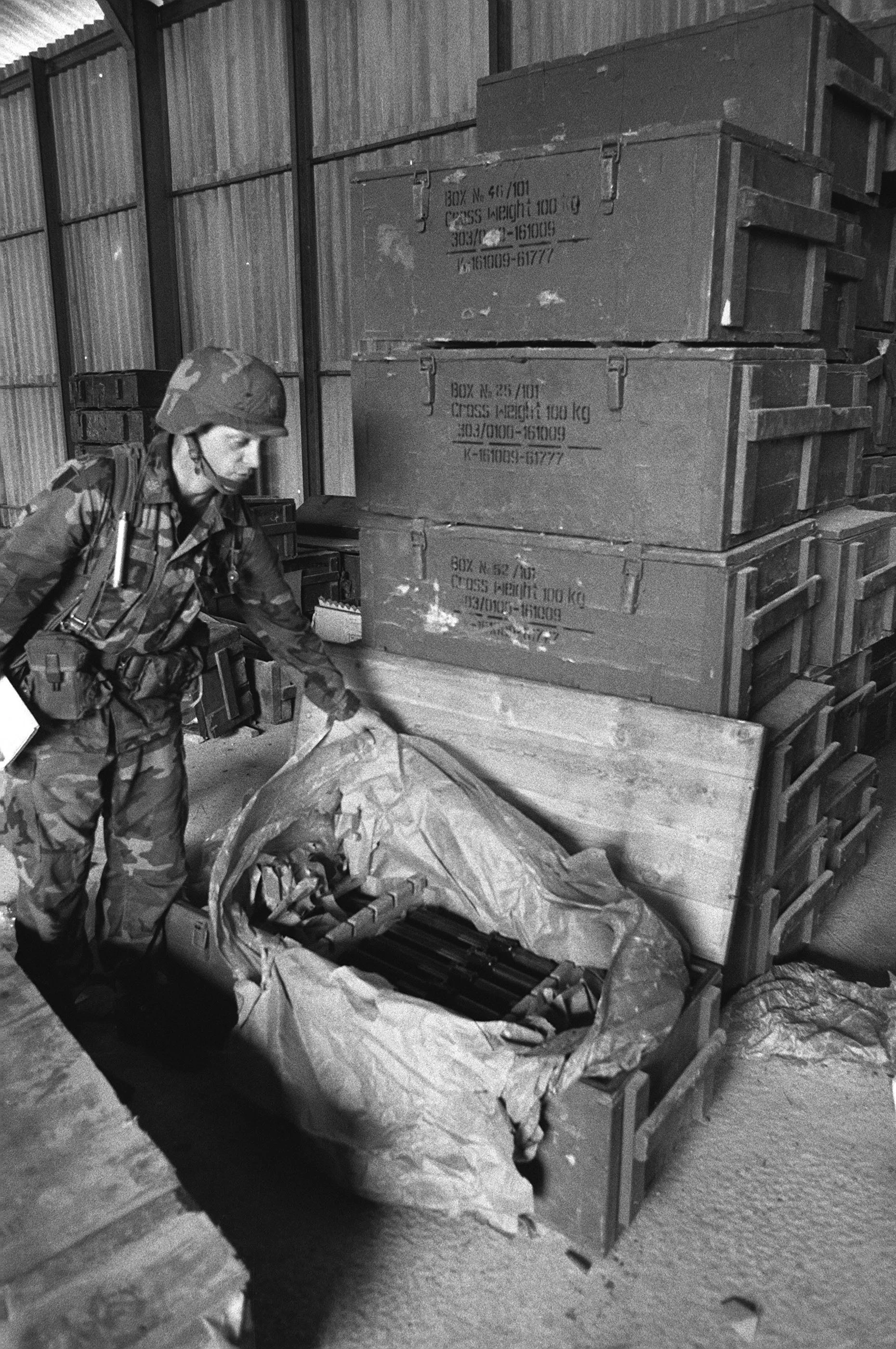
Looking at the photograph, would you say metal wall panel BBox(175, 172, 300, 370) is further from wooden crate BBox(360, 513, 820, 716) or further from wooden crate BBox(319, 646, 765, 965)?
wooden crate BBox(319, 646, 765, 965)

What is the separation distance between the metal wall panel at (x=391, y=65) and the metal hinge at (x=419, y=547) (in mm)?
5238

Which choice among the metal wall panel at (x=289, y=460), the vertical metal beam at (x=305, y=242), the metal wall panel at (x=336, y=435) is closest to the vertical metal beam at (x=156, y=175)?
the metal wall panel at (x=289, y=460)

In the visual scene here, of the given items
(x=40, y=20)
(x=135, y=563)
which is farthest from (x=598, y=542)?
(x=40, y=20)

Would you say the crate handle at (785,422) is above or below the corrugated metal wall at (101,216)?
below

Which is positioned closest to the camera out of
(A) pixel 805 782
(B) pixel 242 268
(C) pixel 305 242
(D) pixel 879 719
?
(A) pixel 805 782

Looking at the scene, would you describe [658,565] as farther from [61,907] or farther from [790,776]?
[61,907]

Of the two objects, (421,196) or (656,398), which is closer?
(656,398)

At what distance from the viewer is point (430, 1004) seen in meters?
2.25

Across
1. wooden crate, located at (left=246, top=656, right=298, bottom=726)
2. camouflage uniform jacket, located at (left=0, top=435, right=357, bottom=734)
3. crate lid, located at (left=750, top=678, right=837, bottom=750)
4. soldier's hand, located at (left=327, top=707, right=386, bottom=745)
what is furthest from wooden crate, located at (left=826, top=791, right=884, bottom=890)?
wooden crate, located at (left=246, top=656, right=298, bottom=726)

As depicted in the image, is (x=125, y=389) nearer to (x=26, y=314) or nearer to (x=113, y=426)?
(x=113, y=426)

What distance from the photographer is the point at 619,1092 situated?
212 cm

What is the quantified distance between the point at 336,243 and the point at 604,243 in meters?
6.36

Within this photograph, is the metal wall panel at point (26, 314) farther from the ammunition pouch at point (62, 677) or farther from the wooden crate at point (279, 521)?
the ammunition pouch at point (62, 677)

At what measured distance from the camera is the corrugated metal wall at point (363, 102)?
24.2 ft
